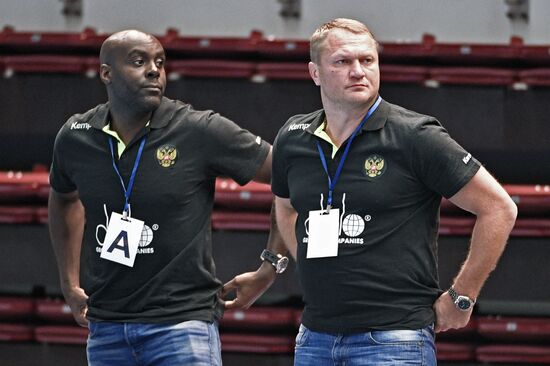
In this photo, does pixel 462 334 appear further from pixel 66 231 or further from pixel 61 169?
pixel 61 169

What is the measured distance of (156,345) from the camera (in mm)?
3037

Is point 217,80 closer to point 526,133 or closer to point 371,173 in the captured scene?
point 526,133

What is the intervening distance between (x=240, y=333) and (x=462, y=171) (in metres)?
2.68

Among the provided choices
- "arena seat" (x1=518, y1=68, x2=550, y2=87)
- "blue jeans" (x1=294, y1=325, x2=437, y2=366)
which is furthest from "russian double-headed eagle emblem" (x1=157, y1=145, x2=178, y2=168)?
"arena seat" (x1=518, y1=68, x2=550, y2=87)

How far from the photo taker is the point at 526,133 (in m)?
5.57

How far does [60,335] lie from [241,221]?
1117 millimetres

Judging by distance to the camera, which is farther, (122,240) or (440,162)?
(122,240)

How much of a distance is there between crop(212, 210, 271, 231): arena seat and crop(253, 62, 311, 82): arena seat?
3.26ft

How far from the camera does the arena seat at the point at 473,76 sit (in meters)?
5.62

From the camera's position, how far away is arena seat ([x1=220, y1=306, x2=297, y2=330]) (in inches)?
201

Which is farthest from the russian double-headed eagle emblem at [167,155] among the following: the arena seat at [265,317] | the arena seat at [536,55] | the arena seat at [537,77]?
the arena seat at [536,55]

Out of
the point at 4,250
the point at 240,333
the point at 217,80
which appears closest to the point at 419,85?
the point at 217,80

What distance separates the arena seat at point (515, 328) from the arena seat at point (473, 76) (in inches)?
54.4

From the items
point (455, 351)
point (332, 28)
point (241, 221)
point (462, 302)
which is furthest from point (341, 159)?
point (455, 351)
